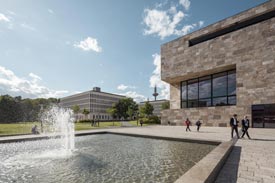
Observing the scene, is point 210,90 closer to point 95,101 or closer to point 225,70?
point 225,70

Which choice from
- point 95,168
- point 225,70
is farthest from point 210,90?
point 95,168

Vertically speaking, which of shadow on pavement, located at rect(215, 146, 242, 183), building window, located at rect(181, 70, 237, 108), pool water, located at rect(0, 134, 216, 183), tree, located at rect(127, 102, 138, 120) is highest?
building window, located at rect(181, 70, 237, 108)

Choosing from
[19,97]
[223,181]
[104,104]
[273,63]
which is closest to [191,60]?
[273,63]

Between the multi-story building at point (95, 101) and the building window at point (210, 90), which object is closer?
the building window at point (210, 90)

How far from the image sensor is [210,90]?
28.0m

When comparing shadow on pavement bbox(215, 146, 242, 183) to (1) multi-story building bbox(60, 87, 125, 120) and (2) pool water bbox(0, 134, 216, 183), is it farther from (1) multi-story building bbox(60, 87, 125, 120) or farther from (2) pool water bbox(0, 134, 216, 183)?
(1) multi-story building bbox(60, 87, 125, 120)

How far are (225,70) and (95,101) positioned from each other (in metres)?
82.4

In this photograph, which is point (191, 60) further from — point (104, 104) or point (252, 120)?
point (104, 104)

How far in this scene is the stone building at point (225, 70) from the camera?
21359 millimetres

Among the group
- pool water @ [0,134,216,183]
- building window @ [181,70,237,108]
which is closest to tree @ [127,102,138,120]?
building window @ [181,70,237,108]

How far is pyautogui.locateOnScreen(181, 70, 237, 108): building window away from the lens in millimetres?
25531

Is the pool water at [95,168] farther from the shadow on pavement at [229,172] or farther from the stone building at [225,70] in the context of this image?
the stone building at [225,70]

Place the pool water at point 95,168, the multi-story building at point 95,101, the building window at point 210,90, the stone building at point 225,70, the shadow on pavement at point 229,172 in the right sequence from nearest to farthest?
the shadow on pavement at point 229,172 < the pool water at point 95,168 < the stone building at point 225,70 < the building window at point 210,90 < the multi-story building at point 95,101

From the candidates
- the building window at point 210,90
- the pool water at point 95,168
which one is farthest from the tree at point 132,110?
the pool water at point 95,168
